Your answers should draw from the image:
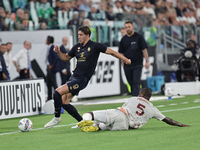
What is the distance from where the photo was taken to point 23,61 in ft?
57.5

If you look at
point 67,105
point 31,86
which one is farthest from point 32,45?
point 67,105

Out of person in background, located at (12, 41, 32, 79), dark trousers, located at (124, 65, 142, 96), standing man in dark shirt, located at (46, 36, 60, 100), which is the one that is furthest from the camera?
standing man in dark shirt, located at (46, 36, 60, 100)

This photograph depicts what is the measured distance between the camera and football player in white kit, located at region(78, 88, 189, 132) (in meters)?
8.95

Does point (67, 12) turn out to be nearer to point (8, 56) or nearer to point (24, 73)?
point (24, 73)

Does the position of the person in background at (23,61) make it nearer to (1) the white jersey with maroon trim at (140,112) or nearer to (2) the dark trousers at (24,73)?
(2) the dark trousers at (24,73)

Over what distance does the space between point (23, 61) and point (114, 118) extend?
9.12 metres

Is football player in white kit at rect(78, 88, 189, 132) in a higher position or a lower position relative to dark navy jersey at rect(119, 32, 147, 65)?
lower

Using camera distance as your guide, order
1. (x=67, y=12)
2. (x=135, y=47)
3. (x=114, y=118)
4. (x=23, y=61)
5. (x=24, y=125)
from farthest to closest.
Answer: (x=67, y=12)
(x=23, y=61)
(x=135, y=47)
(x=24, y=125)
(x=114, y=118)

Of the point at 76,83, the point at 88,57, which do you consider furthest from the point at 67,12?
the point at 76,83

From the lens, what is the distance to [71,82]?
976cm

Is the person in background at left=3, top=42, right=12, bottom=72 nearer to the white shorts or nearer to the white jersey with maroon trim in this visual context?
the white shorts

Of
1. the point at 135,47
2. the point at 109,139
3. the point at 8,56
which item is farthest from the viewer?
the point at 8,56

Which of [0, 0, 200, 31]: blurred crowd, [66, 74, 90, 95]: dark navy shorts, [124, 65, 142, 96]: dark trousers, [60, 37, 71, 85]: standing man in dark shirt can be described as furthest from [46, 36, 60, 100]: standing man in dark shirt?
[66, 74, 90, 95]: dark navy shorts

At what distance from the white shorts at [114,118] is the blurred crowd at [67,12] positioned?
33.7 feet
